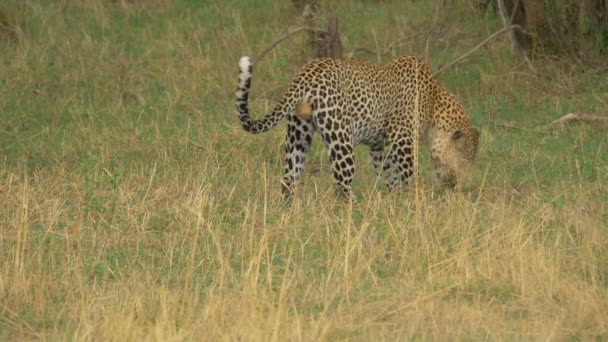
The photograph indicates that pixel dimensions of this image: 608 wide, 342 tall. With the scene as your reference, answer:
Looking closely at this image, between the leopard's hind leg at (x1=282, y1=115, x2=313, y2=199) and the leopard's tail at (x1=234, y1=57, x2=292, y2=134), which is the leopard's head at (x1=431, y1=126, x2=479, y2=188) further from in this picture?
the leopard's tail at (x1=234, y1=57, x2=292, y2=134)

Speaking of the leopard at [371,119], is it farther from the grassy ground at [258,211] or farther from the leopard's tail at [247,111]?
the grassy ground at [258,211]

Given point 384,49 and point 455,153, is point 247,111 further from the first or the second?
point 384,49

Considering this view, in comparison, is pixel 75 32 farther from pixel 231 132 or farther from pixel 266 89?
pixel 231 132

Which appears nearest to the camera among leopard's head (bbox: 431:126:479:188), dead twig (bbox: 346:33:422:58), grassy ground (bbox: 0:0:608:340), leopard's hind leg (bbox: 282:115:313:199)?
grassy ground (bbox: 0:0:608:340)

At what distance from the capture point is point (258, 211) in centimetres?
817

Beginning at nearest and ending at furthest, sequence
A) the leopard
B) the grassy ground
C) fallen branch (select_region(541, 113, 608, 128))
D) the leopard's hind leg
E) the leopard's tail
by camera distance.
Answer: the grassy ground < the leopard's tail < the leopard < the leopard's hind leg < fallen branch (select_region(541, 113, 608, 128))

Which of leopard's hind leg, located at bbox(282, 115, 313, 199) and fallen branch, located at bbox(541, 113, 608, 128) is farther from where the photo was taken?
fallen branch, located at bbox(541, 113, 608, 128)

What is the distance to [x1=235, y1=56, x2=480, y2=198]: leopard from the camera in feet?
28.0

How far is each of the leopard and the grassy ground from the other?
0.28 m

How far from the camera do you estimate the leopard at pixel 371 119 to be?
28.0ft

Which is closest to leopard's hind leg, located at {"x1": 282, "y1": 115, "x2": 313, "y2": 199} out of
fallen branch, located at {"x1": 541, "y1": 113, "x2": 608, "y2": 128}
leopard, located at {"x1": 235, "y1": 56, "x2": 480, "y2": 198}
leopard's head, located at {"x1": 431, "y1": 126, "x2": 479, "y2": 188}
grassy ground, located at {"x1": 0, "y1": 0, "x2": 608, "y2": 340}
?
leopard, located at {"x1": 235, "y1": 56, "x2": 480, "y2": 198}

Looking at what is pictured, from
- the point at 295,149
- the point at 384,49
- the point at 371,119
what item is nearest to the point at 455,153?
the point at 371,119

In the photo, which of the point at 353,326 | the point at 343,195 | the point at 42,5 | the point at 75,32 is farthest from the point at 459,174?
the point at 42,5

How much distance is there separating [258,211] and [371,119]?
4.31 feet
